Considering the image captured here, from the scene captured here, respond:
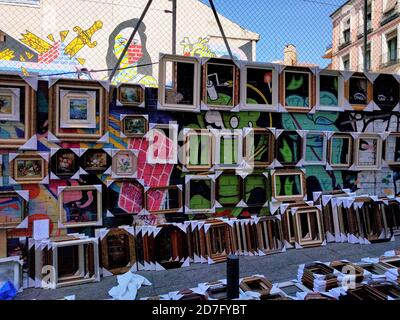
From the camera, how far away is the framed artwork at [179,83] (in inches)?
148

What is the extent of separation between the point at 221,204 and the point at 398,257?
2.26 metres

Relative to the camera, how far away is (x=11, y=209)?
3270 mm

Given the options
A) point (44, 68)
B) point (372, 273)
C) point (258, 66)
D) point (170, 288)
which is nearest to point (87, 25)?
point (44, 68)

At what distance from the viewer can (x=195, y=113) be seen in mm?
3906

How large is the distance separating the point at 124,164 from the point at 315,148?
2872 mm

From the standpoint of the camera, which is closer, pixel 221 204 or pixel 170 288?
pixel 170 288

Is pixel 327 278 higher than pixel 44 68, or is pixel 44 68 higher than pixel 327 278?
pixel 44 68

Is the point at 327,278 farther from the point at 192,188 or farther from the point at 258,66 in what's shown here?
the point at 258,66

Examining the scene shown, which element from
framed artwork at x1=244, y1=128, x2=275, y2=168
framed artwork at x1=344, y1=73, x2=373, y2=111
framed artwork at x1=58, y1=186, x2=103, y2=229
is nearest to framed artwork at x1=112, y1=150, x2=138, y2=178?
framed artwork at x1=58, y1=186, x2=103, y2=229

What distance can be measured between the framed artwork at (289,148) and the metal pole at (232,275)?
2.16 metres

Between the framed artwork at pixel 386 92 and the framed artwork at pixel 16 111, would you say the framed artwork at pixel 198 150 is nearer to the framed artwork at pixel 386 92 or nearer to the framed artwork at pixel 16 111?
the framed artwork at pixel 16 111

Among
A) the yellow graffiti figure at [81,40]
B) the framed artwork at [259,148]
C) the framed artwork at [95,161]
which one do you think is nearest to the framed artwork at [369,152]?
the framed artwork at [259,148]

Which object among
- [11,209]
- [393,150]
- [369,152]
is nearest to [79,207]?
[11,209]

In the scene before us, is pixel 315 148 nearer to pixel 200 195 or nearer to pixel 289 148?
pixel 289 148
